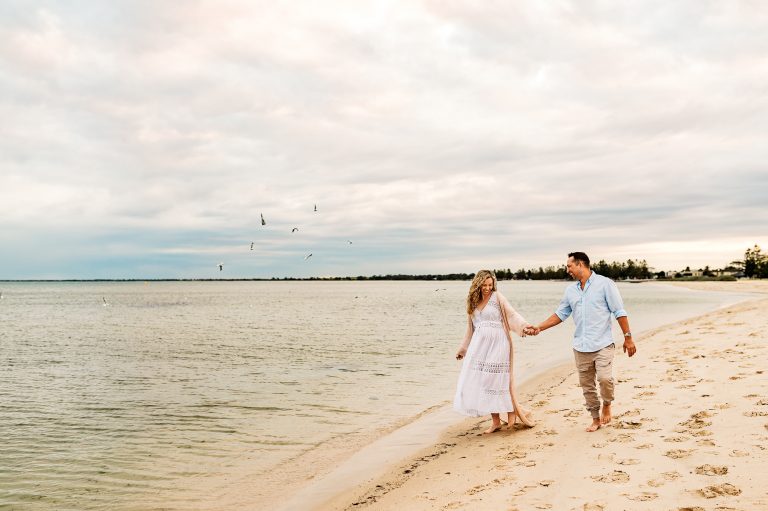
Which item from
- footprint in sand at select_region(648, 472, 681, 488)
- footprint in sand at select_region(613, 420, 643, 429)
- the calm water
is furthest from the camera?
the calm water

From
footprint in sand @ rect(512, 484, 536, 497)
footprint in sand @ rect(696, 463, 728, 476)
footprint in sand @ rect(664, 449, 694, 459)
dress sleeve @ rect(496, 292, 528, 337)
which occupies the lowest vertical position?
footprint in sand @ rect(512, 484, 536, 497)

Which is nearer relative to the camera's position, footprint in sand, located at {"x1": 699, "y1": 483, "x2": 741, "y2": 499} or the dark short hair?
footprint in sand, located at {"x1": 699, "y1": 483, "x2": 741, "y2": 499}

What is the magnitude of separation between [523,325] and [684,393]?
3585mm

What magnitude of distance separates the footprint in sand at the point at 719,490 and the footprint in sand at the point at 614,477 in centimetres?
73

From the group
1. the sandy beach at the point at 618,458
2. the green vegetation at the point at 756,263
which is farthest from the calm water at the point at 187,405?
the green vegetation at the point at 756,263

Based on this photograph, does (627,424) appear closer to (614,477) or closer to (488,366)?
(488,366)

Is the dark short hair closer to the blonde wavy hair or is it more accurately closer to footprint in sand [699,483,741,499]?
the blonde wavy hair

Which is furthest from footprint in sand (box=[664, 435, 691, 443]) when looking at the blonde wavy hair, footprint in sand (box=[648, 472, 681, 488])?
the blonde wavy hair

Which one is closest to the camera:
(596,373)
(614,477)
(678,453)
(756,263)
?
(614,477)

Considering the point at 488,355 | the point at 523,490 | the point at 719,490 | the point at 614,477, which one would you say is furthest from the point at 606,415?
the point at 719,490

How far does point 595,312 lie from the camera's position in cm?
753

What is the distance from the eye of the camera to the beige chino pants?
7.50 metres

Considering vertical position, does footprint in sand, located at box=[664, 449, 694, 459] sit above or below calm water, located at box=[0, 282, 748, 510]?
above

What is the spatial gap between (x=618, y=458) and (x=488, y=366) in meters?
2.30
